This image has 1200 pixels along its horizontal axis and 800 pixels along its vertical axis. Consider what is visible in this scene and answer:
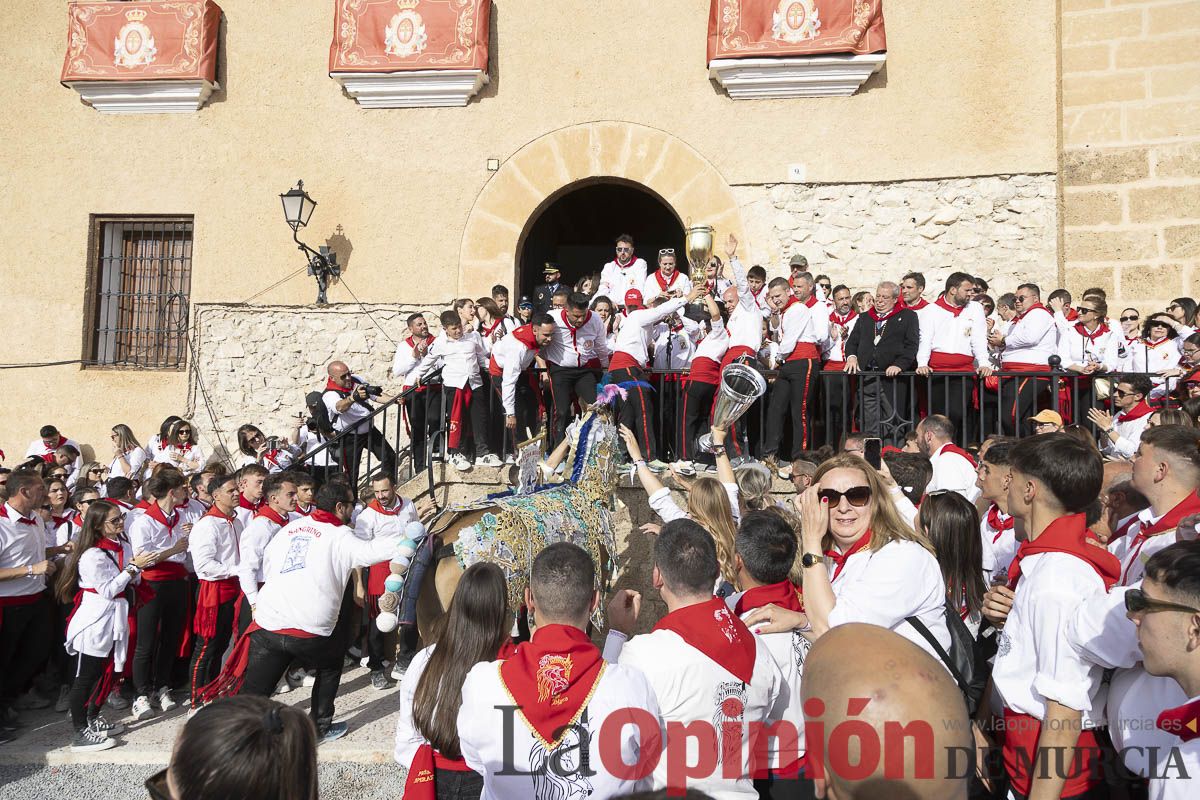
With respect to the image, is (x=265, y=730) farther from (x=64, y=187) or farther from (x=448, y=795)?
(x=64, y=187)

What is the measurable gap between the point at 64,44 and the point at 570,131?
262 inches

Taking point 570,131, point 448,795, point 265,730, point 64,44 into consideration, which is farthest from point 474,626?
point 64,44

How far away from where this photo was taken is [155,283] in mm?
11961

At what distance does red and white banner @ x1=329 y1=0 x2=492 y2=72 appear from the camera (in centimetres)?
1109

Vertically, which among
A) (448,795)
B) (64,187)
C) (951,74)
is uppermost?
(951,74)

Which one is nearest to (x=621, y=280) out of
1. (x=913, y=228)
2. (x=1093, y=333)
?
(x=913, y=228)

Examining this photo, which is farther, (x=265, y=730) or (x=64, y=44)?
(x=64, y=44)

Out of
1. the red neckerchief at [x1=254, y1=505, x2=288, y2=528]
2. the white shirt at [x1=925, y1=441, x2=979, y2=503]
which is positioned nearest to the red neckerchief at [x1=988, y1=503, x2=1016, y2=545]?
the white shirt at [x1=925, y1=441, x2=979, y2=503]

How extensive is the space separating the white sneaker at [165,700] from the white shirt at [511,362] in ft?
11.2

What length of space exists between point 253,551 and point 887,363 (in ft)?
18.3

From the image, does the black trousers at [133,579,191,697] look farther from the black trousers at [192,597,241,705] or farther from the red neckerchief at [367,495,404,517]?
the red neckerchief at [367,495,404,517]

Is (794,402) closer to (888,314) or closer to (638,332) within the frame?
(888,314)

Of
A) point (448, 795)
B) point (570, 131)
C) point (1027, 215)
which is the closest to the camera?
point (448, 795)

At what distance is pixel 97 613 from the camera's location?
6.06 m
